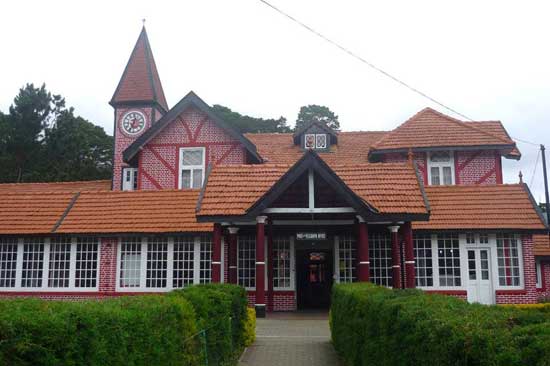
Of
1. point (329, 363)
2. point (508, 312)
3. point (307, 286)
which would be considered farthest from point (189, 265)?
point (508, 312)

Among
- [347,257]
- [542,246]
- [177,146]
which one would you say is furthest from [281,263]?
[542,246]

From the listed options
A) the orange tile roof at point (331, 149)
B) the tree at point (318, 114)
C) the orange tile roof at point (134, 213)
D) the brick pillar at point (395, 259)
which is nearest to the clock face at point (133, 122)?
the orange tile roof at point (331, 149)

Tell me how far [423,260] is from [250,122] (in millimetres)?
42440

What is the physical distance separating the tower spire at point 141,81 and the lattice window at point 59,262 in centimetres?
1346

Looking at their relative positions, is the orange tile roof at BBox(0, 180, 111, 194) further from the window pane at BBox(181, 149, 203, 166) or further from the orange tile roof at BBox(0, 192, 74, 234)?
the orange tile roof at BBox(0, 192, 74, 234)

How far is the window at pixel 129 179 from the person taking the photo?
1100 inches

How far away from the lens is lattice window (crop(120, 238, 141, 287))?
19000 millimetres

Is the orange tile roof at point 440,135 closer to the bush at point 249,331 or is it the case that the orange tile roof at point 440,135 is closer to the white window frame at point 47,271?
the white window frame at point 47,271

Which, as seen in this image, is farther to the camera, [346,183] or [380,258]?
[380,258]

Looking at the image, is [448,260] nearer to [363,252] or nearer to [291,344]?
[363,252]

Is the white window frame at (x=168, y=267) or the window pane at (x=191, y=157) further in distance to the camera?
the window pane at (x=191, y=157)

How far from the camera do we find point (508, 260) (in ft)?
60.0

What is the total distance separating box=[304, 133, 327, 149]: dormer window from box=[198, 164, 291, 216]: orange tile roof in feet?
30.7

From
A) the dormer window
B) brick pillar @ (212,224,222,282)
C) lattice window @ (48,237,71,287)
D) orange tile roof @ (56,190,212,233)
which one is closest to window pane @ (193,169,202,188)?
orange tile roof @ (56,190,212,233)
